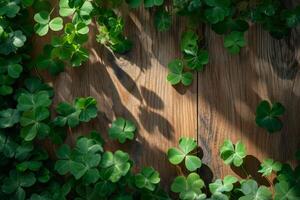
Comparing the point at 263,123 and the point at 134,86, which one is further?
the point at 134,86

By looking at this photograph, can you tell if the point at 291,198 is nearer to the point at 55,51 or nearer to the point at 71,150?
the point at 71,150

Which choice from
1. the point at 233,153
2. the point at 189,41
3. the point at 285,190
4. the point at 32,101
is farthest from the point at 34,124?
the point at 285,190

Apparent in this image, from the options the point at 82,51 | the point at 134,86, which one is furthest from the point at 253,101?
the point at 82,51

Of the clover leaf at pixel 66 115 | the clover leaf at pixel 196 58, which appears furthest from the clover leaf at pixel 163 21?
the clover leaf at pixel 66 115

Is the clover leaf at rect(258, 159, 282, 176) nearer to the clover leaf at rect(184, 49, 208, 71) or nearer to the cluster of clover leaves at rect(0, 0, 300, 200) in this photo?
the cluster of clover leaves at rect(0, 0, 300, 200)

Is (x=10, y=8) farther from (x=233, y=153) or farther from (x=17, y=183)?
(x=233, y=153)

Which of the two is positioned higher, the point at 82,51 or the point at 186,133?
the point at 82,51

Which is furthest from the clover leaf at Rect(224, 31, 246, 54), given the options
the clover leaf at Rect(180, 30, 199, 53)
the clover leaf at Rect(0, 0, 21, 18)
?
the clover leaf at Rect(0, 0, 21, 18)
